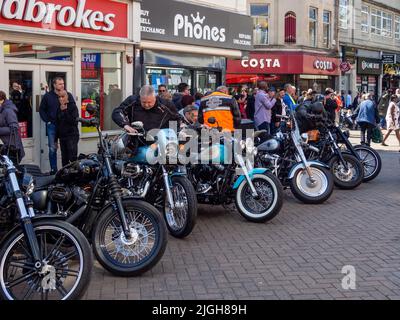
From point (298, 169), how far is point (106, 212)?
163 inches

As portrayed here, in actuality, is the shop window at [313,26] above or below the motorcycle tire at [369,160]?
above

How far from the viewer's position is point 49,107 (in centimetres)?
975

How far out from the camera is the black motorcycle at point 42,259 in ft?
13.7

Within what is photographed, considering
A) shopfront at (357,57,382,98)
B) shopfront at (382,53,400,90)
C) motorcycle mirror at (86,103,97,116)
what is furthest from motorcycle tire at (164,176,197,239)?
shopfront at (382,53,400,90)

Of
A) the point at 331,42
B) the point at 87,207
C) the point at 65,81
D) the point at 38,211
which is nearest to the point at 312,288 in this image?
the point at 87,207

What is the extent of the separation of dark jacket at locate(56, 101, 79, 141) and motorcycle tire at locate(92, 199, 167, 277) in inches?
192

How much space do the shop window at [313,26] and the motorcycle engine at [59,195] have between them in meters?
26.9

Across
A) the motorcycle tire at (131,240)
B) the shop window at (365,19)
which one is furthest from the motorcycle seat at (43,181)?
the shop window at (365,19)

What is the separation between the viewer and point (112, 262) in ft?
17.0

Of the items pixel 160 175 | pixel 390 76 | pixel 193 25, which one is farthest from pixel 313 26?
pixel 160 175

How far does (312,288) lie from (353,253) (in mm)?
1313

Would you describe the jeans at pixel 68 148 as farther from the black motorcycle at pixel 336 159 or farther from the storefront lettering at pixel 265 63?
the storefront lettering at pixel 265 63

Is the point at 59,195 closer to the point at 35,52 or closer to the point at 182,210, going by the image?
the point at 182,210

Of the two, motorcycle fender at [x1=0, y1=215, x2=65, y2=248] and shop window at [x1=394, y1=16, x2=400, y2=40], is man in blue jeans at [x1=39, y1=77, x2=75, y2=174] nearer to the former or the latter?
motorcycle fender at [x1=0, y1=215, x2=65, y2=248]
